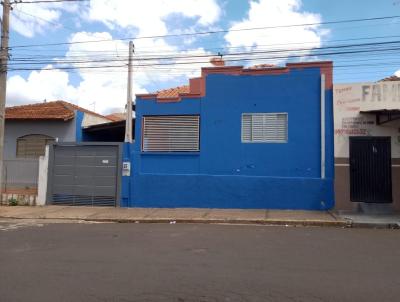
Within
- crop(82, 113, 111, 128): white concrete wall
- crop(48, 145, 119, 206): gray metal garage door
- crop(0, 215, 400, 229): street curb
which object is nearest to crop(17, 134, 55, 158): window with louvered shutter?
crop(82, 113, 111, 128): white concrete wall

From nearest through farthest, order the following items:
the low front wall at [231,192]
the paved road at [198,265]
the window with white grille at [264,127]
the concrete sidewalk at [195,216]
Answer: the paved road at [198,265] → the concrete sidewalk at [195,216] → the low front wall at [231,192] → the window with white grille at [264,127]

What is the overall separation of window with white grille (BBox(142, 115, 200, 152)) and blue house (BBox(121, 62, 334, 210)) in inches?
1.4

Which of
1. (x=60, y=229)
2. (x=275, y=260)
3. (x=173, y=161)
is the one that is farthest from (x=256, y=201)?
(x=275, y=260)

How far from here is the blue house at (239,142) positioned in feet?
52.4

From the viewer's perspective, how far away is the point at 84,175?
1756 centimetres

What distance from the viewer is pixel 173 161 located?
56.1ft

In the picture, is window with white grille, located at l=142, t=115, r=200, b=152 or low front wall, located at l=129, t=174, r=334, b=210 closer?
low front wall, located at l=129, t=174, r=334, b=210

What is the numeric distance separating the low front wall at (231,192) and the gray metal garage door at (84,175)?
0.97 metres

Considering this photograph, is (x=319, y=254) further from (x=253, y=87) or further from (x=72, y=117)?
(x=72, y=117)

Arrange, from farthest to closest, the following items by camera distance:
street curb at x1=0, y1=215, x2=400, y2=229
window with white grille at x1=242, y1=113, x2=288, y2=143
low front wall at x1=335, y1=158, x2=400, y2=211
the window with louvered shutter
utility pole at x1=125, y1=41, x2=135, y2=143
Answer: the window with louvered shutter < utility pole at x1=125, y1=41, x2=135, y2=143 < window with white grille at x1=242, y1=113, x2=288, y2=143 < low front wall at x1=335, y1=158, x2=400, y2=211 < street curb at x1=0, y1=215, x2=400, y2=229

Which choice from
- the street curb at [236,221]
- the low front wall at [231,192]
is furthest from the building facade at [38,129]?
the street curb at [236,221]

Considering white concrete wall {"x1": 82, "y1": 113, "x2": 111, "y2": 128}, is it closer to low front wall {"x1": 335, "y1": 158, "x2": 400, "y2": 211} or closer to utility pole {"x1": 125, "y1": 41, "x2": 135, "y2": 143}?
utility pole {"x1": 125, "y1": 41, "x2": 135, "y2": 143}

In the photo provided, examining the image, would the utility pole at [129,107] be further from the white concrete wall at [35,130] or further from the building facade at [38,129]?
the white concrete wall at [35,130]

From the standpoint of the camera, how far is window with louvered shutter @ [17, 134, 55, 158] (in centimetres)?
2236
